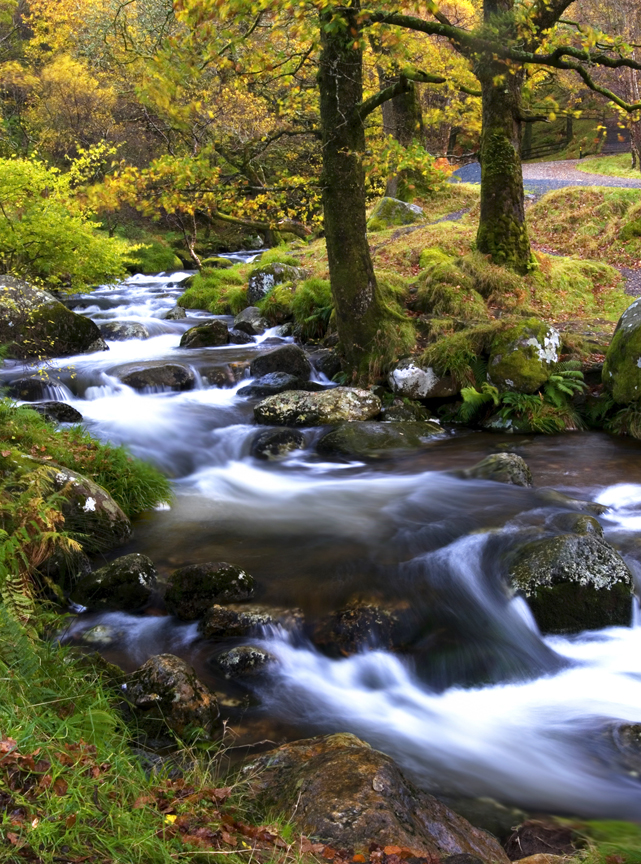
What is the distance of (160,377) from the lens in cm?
1122

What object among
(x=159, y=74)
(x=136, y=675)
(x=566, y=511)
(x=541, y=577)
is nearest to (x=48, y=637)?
(x=136, y=675)

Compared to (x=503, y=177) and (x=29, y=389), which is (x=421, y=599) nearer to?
(x=29, y=389)

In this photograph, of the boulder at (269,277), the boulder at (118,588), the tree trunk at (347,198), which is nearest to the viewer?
the boulder at (118,588)

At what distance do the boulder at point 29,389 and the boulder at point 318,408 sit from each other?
3.58 meters

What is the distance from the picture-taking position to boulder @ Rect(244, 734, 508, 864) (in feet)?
8.20

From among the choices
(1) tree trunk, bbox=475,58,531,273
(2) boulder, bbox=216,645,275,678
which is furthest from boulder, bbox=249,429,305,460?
(1) tree trunk, bbox=475,58,531,273

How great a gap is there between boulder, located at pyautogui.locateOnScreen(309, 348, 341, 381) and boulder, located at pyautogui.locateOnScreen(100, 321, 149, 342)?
5019 mm

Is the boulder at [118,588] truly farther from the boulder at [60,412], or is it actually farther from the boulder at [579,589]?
the boulder at [60,412]

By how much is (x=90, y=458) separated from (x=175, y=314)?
10.4 m

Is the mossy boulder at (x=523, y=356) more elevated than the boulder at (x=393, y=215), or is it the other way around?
the boulder at (x=393, y=215)

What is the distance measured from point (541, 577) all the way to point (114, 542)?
405 cm

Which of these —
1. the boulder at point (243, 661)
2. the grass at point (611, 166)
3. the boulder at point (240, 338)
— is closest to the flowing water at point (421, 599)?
the boulder at point (243, 661)

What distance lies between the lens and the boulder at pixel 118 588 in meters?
5.34

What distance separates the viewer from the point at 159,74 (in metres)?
6.95
